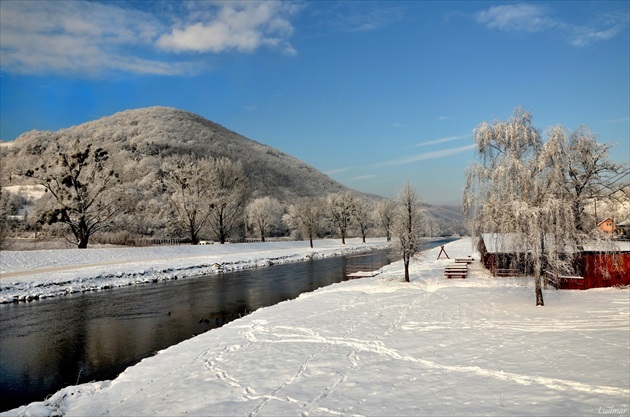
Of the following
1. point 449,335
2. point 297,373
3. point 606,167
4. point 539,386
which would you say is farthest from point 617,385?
point 606,167

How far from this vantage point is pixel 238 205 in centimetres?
6488

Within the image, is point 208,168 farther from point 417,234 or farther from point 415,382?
point 415,382

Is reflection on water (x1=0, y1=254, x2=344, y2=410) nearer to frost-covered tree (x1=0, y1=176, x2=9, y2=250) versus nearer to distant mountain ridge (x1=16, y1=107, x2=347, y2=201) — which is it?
frost-covered tree (x1=0, y1=176, x2=9, y2=250)

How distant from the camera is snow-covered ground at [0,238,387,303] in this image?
2712 centimetres

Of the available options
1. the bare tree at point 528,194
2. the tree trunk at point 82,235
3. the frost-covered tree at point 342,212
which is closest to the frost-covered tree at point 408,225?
the bare tree at point 528,194

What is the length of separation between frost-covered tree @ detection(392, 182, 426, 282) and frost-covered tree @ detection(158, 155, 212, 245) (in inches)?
1358

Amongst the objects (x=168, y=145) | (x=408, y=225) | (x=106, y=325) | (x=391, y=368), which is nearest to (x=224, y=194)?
(x=408, y=225)

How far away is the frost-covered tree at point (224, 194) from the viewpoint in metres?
59.5

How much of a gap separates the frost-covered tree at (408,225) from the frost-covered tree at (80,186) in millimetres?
32442

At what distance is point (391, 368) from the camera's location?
1012cm

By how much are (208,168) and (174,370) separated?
5382 cm

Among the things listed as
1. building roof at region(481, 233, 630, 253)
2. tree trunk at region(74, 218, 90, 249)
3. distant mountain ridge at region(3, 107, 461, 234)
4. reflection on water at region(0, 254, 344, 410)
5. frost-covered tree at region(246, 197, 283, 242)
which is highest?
distant mountain ridge at region(3, 107, 461, 234)

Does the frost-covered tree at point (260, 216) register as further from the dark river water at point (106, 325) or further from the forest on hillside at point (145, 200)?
the dark river water at point (106, 325)

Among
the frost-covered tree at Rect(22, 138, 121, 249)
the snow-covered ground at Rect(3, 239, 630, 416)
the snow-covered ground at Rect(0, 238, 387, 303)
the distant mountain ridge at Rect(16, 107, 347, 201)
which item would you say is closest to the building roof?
the snow-covered ground at Rect(3, 239, 630, 416)
